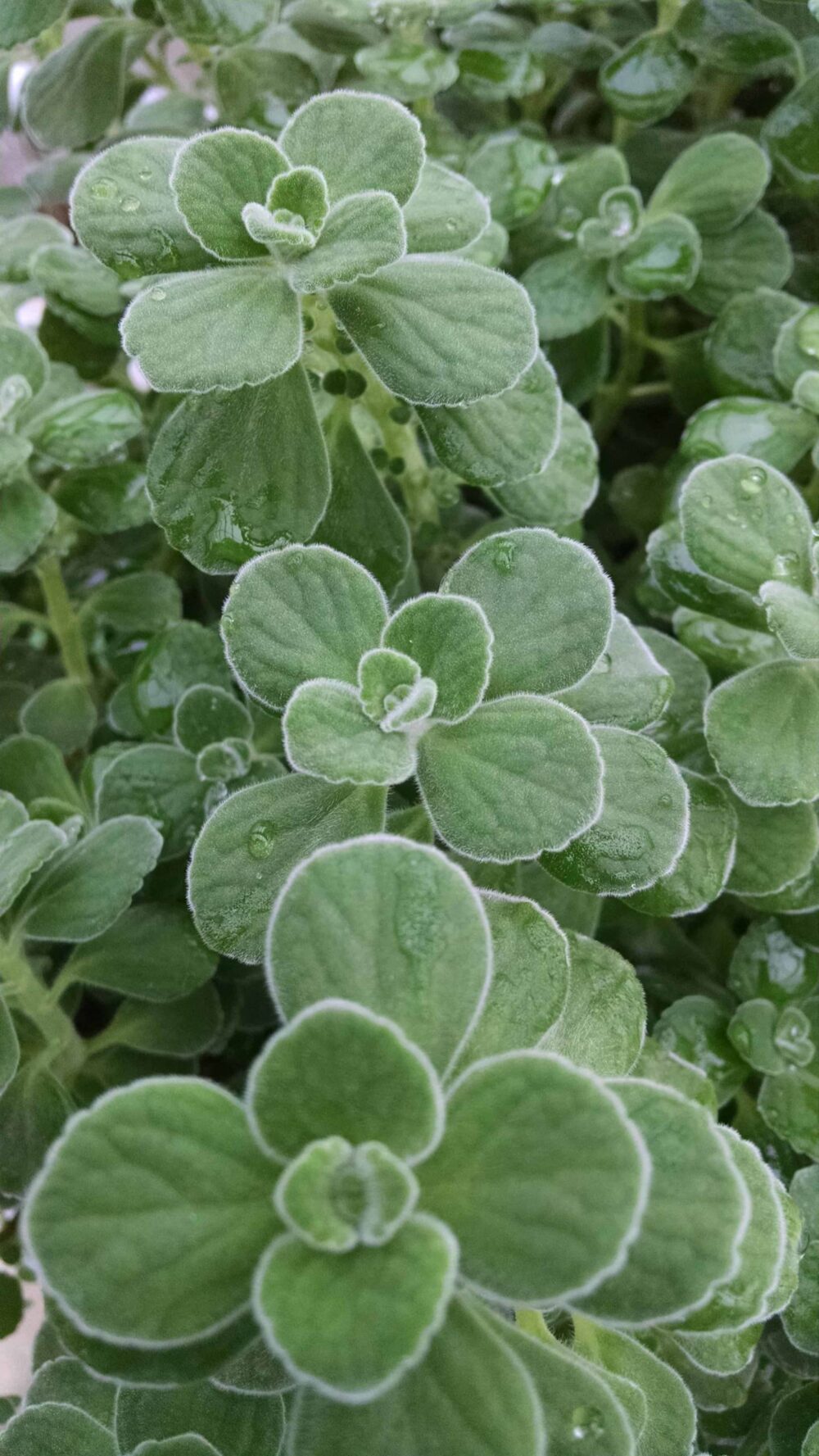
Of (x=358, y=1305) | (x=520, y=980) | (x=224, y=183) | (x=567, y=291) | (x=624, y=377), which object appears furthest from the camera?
(x=624, y=377)

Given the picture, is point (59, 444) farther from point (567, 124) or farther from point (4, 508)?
point (567, 124)

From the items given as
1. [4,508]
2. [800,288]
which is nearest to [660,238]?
[800,288]

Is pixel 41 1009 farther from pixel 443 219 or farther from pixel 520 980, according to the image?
pixel 443 219

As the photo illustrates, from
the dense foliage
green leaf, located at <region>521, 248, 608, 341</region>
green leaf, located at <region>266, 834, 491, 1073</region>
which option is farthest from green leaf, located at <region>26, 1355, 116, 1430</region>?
green leaf, located at <region>521, 248, 608, 341</region>

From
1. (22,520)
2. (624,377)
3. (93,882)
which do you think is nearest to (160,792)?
(93,882)

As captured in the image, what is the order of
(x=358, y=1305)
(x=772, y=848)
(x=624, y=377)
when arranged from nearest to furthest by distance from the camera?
(x=358, y=1305), (x=772, y=848), (x=624, y=377)

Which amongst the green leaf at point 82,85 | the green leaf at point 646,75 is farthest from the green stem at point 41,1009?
the green leaf at point 646,75

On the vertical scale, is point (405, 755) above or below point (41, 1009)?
above
